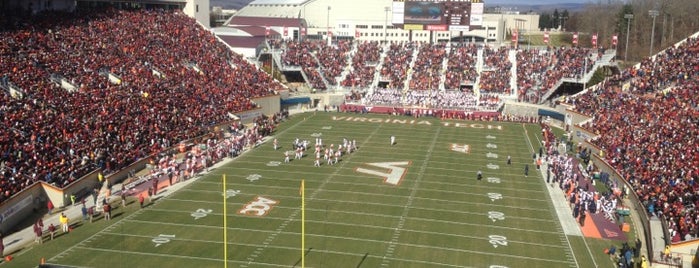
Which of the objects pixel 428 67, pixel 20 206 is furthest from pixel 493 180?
pixel 428 67

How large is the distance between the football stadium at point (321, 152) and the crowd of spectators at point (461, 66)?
0.77 ft

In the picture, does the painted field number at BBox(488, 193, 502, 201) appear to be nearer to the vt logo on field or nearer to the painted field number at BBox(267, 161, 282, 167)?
the vt logo on field

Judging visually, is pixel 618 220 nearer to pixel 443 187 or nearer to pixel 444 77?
pixel 443 187

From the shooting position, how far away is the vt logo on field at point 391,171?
30198mm

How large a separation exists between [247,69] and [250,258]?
35.0 meters

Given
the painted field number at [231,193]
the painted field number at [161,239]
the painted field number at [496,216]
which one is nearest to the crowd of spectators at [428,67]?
the painted field number at [231,193]

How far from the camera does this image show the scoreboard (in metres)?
64.3

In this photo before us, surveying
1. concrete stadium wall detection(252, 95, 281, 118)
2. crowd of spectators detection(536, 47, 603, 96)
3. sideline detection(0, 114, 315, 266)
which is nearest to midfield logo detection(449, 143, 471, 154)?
sideline detection(0, 114, 315, 266)

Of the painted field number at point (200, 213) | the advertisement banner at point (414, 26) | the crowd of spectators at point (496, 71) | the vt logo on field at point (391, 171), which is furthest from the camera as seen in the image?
the advertisement banner at point (414, 26)

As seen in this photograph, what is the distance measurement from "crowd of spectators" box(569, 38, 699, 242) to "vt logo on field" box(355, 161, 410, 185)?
985 cm

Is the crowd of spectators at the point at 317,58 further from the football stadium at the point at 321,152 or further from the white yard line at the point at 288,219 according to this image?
the white yard line at the point at 288,219

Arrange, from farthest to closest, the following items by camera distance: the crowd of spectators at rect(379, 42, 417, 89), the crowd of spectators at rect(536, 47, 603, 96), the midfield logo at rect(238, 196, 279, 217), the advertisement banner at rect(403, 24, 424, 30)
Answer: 1. the advertisement banner at rect(403, 24, 424, 30)
2. the crowd of spectators at rect(379, 42, 417, 89)
3. the crowd of spectators at rect(536, 47, 603, 96)
4. the midfield logo at rect(238, 196, 279, 217)

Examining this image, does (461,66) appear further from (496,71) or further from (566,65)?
(566,65)

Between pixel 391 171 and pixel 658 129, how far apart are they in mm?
13933
